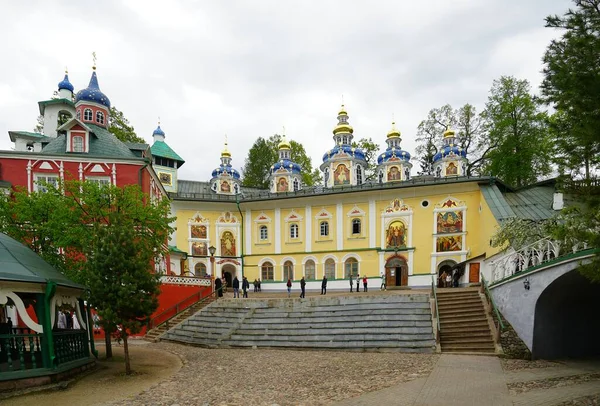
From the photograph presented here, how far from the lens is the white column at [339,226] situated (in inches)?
1243

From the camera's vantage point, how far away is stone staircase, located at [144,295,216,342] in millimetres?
19828

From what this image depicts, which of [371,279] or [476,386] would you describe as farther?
[371,279]

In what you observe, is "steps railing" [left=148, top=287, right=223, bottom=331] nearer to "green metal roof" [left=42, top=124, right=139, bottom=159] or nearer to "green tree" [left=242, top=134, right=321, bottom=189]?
"green metal roof" [left=42, top=124, right=139, bottom=159]

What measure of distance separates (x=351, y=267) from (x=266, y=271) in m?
7.17

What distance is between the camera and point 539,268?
42.0 ft

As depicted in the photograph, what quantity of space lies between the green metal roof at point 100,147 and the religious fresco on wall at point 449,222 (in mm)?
21089

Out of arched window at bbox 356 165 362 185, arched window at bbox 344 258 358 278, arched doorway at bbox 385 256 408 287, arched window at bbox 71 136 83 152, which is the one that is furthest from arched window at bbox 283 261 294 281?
arched window at bbox 71 136 83 152

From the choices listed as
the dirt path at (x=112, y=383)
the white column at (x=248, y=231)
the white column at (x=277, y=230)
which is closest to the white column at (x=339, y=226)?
the white column at (x=277, y=230)

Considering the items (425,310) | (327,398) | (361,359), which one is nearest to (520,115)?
(425,310)

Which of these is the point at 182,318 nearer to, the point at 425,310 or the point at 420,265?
the point at 425,310

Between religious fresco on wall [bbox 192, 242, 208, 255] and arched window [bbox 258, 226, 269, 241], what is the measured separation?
472cm

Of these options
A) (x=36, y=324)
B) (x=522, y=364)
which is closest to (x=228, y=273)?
(x=36, y=324)

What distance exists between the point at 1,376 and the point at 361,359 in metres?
9.55

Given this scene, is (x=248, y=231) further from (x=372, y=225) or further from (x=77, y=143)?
(x=77, y=143)
